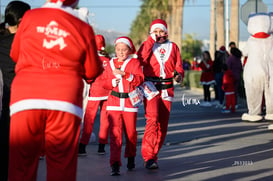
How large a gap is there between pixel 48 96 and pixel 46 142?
348 millimetres

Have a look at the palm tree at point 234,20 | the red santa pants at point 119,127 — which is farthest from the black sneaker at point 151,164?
the palm tree at point 234,20

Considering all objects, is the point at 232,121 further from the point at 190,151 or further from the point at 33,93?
the point at 33,93

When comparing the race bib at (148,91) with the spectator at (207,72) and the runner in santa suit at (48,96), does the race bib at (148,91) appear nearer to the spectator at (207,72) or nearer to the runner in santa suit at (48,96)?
the runner in santa suit at (48,96)

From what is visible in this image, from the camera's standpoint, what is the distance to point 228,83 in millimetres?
18500

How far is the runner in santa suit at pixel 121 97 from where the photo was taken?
311 inches

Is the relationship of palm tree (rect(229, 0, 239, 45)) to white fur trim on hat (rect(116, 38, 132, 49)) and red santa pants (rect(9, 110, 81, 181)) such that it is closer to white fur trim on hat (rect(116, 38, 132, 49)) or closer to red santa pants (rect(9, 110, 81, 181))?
white fur trim on hat (rect(116, 38, 132, 49))

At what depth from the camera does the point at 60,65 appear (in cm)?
450

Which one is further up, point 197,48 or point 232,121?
point 197,48

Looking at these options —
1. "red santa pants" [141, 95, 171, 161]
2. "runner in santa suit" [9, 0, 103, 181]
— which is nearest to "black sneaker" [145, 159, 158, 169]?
"red santa pants" [141, 95, 171, 161]

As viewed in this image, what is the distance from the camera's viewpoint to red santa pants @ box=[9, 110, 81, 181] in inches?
176

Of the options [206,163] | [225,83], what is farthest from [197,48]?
[206,163]

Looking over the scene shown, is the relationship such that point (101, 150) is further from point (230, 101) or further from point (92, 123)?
point (230, 101)

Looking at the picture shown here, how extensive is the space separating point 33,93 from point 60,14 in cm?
64

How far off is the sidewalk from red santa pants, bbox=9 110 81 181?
3061mm
